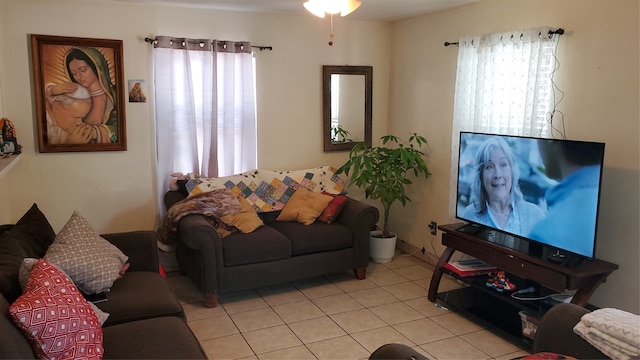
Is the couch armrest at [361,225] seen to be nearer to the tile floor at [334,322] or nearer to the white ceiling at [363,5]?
the tile floor at [334,322]

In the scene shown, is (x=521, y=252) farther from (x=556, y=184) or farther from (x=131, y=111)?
(x=131, y=111)

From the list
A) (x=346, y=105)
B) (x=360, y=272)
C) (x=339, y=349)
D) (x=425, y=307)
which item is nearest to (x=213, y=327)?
(x=339, y=349)

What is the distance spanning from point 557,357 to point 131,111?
3591 millimetres

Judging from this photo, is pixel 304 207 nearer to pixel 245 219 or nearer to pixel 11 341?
pixel 245 219

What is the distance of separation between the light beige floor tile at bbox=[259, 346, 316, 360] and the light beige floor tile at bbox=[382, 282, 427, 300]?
113 cm

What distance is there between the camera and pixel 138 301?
8.45 ft

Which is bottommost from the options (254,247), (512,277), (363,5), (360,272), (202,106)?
(360,272)

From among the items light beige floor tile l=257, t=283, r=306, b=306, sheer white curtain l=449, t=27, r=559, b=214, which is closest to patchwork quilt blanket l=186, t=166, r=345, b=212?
light beige floor tile l=257, t=283, r=306, b=306

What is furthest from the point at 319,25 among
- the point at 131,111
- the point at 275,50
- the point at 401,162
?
the point at 131,111

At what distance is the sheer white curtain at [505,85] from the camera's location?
339cm

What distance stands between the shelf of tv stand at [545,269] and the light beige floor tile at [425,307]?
0.50m

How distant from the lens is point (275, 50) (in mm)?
4574

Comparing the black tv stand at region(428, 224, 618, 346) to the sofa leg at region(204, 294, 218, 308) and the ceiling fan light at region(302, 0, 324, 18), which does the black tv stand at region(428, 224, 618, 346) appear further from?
the ceiling fan light at region(302, 0, 324, 18)

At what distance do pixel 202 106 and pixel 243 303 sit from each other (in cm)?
173
